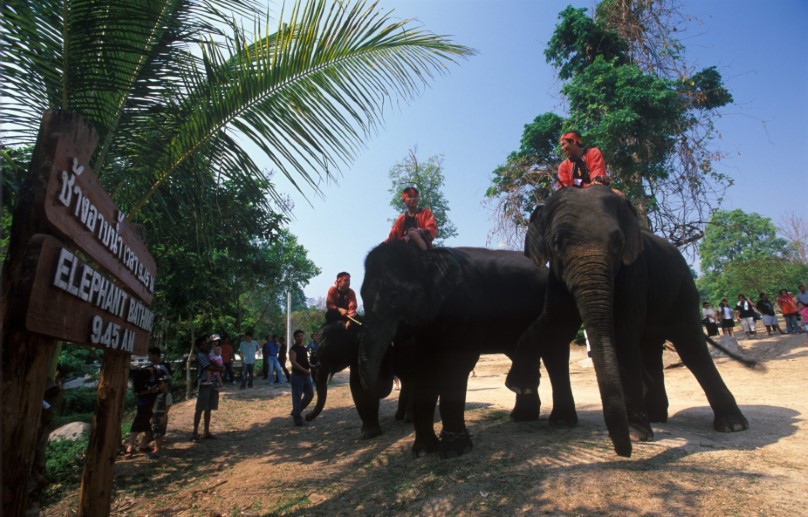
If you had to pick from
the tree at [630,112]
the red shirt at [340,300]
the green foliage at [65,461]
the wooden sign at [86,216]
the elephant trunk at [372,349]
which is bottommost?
the green foliage at [65,461]

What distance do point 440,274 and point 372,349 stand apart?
123 centimetres

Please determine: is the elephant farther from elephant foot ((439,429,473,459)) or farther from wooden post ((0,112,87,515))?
wooden post ((0,112,87,515))

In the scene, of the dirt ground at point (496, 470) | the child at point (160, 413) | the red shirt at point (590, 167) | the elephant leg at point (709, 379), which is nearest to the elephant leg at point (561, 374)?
the dirt ground at point (496, 470)

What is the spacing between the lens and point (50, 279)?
2020mm

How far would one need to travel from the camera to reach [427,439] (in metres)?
5.35

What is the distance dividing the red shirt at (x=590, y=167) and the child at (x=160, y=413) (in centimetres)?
670

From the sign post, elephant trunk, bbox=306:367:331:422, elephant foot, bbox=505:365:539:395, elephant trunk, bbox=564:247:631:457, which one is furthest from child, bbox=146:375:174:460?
elephant trunk, bbox=564:247:631:457

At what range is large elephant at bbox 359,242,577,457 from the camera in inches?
199

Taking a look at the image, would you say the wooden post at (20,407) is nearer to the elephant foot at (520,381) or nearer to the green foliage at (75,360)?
the elephant foot at (520,381)

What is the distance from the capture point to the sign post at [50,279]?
1.93m

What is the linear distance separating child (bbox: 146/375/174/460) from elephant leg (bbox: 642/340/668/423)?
701 cm

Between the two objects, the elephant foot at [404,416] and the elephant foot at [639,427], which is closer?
the elephant foot at [639,427]

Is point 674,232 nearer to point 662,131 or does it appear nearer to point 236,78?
point 662,131

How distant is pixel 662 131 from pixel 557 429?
12.1 metres
